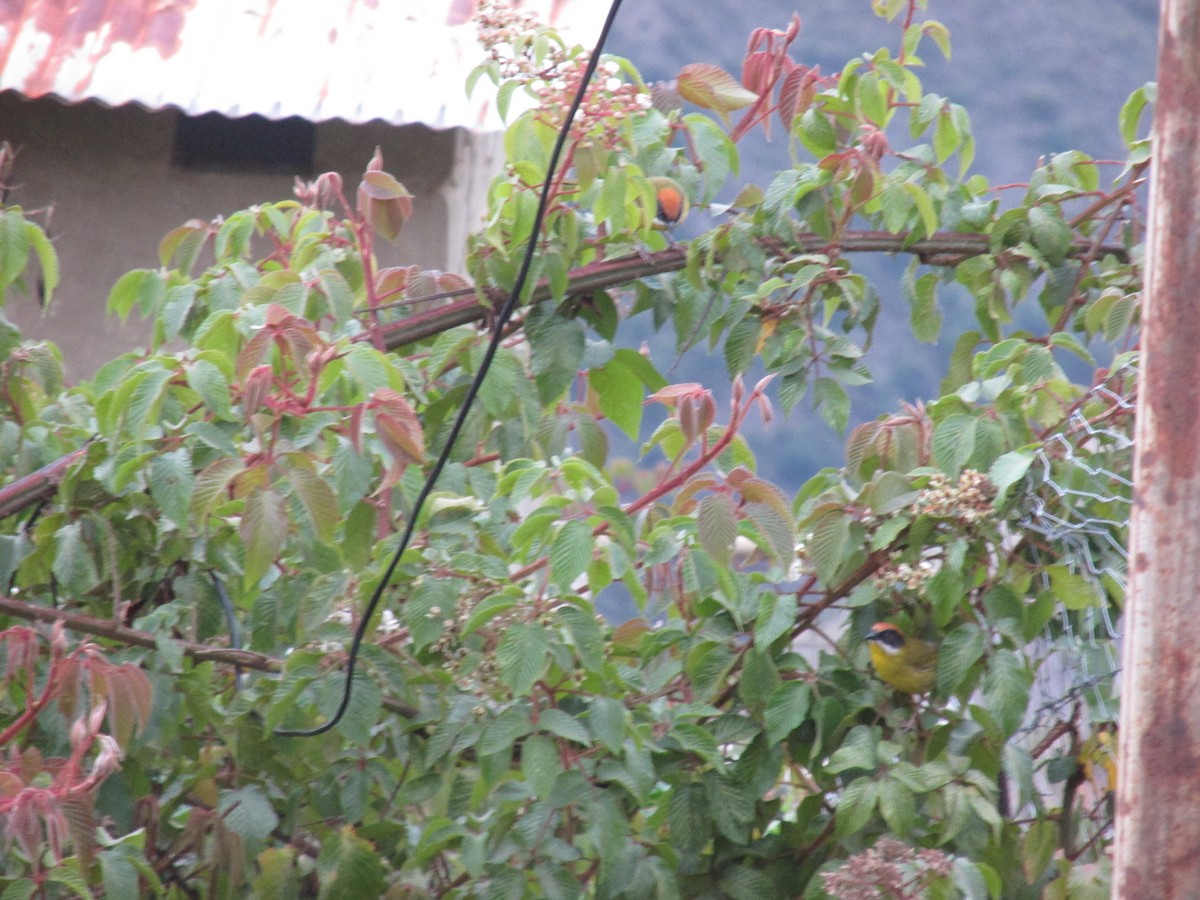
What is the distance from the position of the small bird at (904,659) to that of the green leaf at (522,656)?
0.53 meters

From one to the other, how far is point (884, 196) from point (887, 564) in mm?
595

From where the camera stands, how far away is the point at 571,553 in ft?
6.15

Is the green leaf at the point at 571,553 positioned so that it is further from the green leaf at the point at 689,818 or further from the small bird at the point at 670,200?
the small bird at the point at 670,200

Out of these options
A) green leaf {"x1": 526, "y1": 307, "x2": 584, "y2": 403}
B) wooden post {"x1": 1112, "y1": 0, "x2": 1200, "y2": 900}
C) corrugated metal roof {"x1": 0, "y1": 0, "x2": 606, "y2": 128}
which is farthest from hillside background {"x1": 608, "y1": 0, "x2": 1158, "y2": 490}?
wooden post {"x1": 1112, "y1": 0, "x2": 1200, "y2": 900}

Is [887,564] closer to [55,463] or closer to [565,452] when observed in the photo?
[565,452]

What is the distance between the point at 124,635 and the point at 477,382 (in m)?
0.63

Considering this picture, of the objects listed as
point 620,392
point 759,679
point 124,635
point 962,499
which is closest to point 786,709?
point 759,679

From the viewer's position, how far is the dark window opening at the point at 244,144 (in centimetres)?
418

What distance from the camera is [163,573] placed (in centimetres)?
230

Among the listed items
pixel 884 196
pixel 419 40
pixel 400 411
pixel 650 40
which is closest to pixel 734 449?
pixel 884 196

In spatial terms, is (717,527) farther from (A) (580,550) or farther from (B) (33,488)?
(B) (33,488)

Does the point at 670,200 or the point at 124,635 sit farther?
the point at 670,200

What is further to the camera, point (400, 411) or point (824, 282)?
point (824, 282)

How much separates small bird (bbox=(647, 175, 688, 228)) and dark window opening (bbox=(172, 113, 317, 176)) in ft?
7.00
